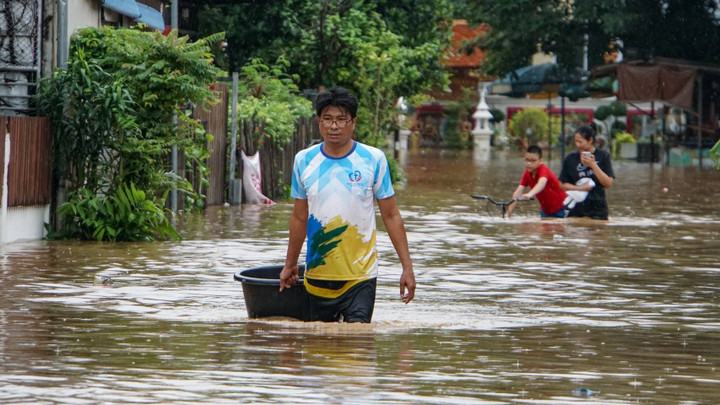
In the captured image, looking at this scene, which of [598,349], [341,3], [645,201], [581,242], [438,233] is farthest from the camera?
[341,3]

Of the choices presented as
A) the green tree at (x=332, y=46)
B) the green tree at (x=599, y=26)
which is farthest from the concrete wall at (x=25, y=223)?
the green tree at (x=599, y=26)

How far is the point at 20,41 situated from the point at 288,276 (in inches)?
330

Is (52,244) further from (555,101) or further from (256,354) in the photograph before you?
(555,101)

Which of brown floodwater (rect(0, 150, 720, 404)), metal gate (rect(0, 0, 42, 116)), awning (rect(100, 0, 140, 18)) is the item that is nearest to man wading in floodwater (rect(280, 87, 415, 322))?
brown floodwater (rect(0, 150, 720, 404))

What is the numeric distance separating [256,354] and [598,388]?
1993 millimetres

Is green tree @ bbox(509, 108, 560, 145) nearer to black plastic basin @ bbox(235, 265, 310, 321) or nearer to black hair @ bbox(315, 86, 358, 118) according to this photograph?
black plastic basin @ bbox(235, 265, 310, 321)

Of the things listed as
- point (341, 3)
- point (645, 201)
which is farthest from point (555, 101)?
point (645, 201)

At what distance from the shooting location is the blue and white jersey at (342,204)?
8836 mm

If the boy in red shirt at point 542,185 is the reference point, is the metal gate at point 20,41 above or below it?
above

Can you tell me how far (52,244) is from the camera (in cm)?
1583

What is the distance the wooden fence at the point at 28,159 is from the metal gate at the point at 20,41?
0.49 m

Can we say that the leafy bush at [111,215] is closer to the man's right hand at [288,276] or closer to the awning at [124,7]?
the awning at [124,7]

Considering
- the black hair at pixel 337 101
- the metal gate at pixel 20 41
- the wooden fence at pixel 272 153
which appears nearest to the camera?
the black hair at pixel 337 101

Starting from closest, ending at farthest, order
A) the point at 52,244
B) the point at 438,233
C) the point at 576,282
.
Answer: the point at 576,282 < the point at 52,244 < the point at 438,233
